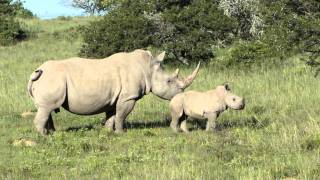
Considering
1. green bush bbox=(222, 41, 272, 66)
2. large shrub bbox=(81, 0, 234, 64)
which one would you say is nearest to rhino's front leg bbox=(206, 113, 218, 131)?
green bush bbox=(222, 41, 272, 66)

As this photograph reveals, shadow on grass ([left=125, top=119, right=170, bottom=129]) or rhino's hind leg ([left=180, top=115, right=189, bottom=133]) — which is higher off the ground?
rhino's hind leg ([left=180, top=115, right=189, bottom=133])

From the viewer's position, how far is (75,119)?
13922 millimetres

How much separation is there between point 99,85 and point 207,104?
197 cm

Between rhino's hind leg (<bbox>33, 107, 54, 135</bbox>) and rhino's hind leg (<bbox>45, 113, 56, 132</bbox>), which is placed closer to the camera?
rhino's hind leg (<bbox>33, 107, 54, 135</bbox>)

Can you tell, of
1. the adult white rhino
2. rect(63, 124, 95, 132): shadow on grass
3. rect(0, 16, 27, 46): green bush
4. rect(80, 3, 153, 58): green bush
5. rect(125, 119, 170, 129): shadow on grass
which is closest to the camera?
the adult white rhino

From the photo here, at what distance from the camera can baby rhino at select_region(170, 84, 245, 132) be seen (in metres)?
11.6

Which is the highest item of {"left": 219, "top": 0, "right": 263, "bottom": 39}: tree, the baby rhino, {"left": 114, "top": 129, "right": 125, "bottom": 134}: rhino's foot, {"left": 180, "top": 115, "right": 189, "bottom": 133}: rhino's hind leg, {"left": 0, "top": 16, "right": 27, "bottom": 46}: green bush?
{"left": 219, "top": 0, "right": 263, "bottom": 39}: tree

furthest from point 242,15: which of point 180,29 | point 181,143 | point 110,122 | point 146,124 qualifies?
point 181,143

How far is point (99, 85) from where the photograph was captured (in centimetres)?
1186

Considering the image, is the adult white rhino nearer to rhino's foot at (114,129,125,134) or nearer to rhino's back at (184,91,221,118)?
rhino's foot at (114,129,125,134)

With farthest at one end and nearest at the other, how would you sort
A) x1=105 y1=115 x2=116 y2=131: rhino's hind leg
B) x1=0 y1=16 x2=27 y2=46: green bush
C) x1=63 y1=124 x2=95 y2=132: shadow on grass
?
x1=0 y1=16 x2=27 y2=46: green bush → x1=105 y1=115 x2=116 y2=131: rhino's hind leg → x1=63 y1=124 x2=95 y2=132: shadow on grass

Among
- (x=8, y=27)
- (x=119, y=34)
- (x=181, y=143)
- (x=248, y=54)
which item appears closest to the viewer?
(x=181, y=143)

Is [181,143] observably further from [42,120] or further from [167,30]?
[167,30]

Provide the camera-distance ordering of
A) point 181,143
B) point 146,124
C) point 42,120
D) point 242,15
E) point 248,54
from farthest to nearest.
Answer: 1. point 242,15
2. point 248,54
3. point 146,124
4. point 42,120
5. point 181,143
